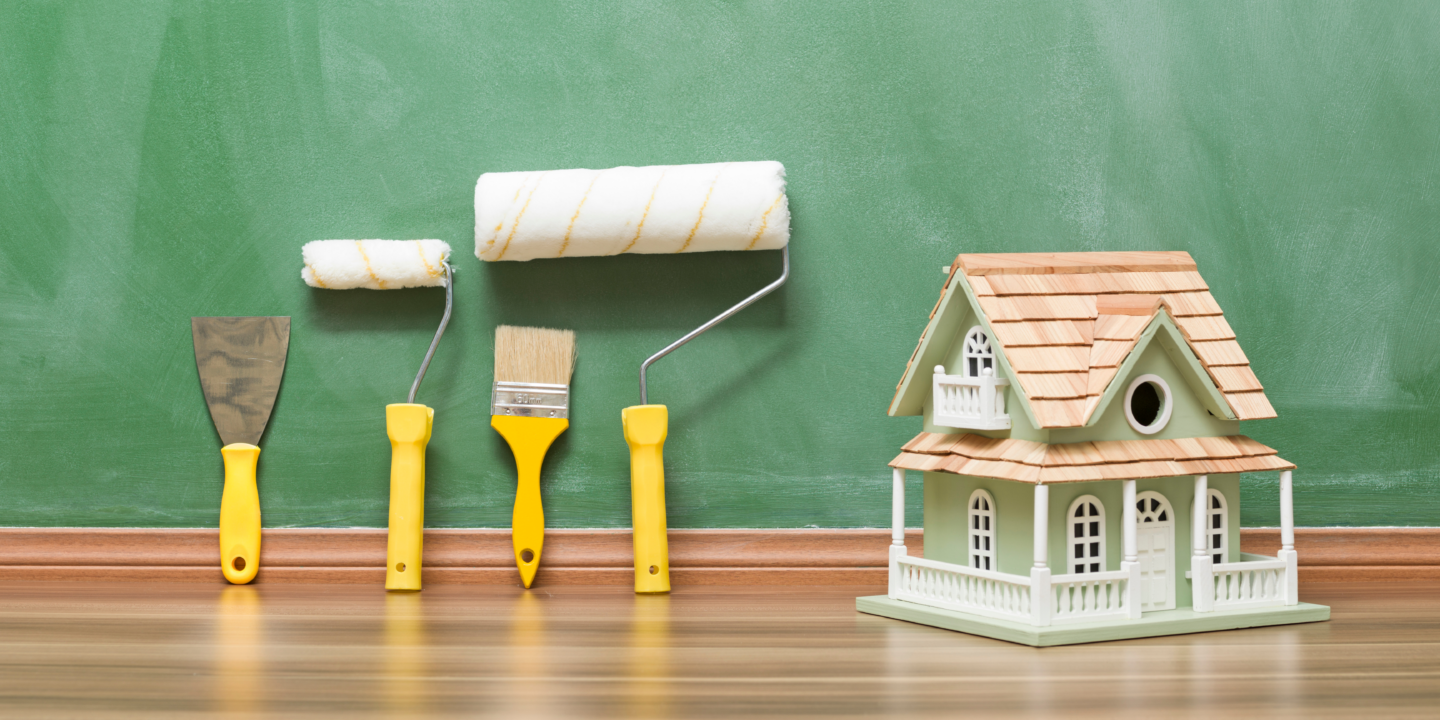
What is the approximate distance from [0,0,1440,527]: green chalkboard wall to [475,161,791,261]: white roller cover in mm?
79

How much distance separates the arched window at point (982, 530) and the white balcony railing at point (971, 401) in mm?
77

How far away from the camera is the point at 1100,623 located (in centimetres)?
115

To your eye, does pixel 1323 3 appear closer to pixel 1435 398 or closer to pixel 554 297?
pixel 1435 398

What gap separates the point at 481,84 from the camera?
5.01 feet

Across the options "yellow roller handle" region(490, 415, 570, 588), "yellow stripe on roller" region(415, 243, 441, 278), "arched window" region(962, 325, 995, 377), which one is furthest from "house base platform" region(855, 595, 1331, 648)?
"yellow stripe on roller" region(415, 243, 441, 278)

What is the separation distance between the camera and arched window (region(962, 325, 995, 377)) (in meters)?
1.24

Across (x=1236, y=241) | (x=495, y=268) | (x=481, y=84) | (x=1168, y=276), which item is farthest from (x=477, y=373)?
(x=1236, y=241)

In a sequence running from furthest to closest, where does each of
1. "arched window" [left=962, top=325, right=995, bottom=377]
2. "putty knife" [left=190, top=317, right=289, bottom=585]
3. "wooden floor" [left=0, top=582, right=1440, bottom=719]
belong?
"putty knife" [left=190, top=317, right=289, bottom=585], "arched window" [left=962, top=325, right=995, bottom=377], "wooden floor" [left=0, top=582, right=1440, bottom=719]

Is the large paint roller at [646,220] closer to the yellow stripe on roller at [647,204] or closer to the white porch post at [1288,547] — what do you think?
the yellow stripe on roller at [647,204]

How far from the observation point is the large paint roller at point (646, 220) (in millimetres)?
1415

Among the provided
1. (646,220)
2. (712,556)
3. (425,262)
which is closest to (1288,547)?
(712,556)

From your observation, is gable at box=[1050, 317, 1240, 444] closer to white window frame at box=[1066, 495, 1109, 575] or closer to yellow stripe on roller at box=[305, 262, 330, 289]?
white window frame at box=[1066, 495, 1109, 575]

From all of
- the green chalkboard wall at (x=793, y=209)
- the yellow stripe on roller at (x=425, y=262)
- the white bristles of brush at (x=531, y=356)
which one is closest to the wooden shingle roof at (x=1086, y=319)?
Result: the green chalkboard wall at (x=793, y=209)

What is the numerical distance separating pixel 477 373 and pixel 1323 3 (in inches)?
45.9
